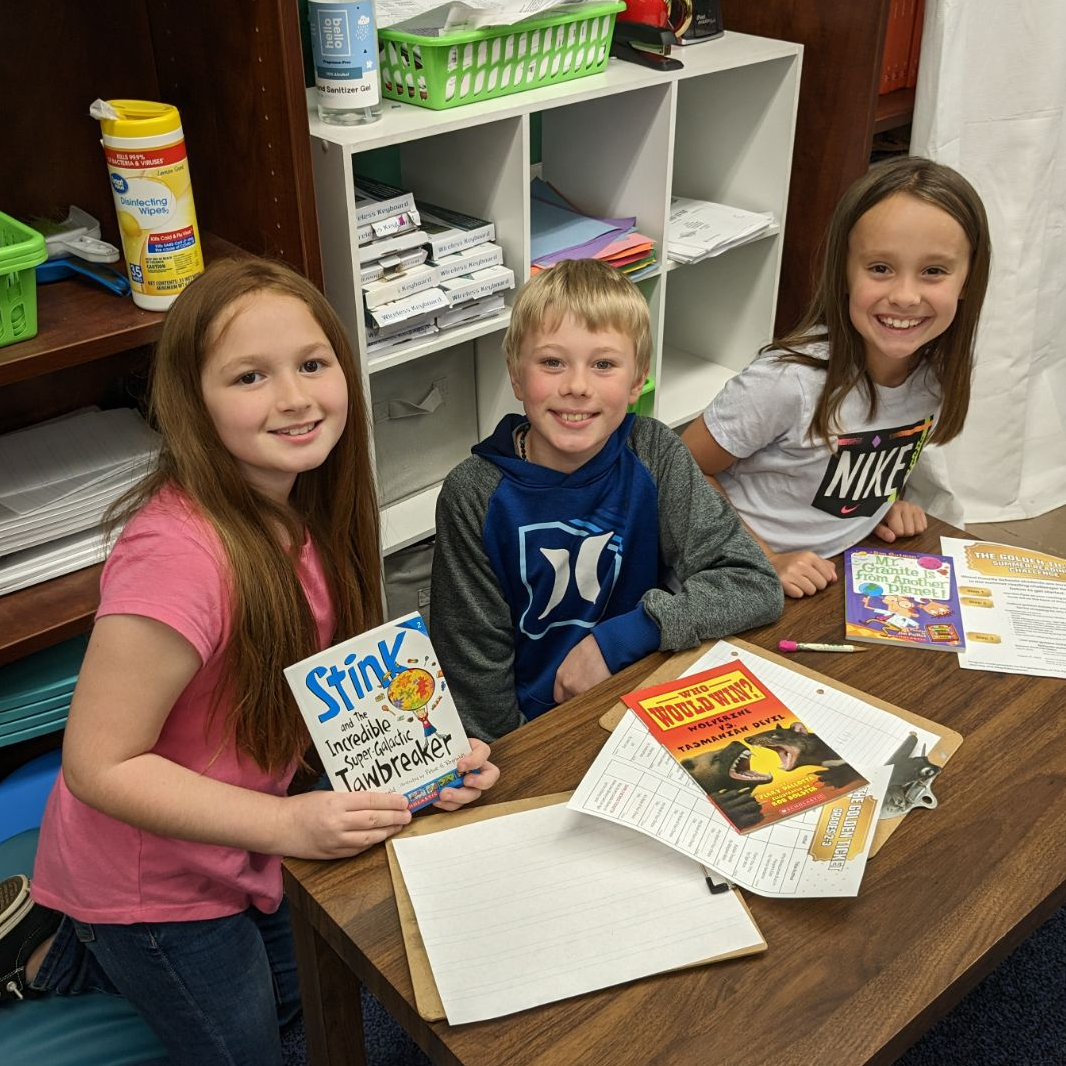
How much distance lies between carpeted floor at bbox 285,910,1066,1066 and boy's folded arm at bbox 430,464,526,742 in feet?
1.58

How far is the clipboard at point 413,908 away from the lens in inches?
36.2

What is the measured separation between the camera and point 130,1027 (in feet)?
4.92

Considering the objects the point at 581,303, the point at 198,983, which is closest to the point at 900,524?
the point at 581,303

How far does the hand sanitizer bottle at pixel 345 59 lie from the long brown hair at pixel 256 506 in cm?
65

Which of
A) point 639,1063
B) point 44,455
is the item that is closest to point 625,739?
point 639,1063

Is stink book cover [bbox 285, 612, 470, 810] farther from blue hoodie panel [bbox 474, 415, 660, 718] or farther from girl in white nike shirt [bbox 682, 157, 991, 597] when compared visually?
girl in white nike shirt [bbox 682, 157, 991, 597]

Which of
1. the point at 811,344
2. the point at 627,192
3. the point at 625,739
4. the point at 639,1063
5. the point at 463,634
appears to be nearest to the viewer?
the point at 639,1063

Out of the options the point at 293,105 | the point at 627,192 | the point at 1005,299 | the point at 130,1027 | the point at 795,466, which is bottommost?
the point at 130,1027

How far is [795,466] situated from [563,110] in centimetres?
111

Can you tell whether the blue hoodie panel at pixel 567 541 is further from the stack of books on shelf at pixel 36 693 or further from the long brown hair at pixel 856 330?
the stack of books on shelf at pixel 36 693

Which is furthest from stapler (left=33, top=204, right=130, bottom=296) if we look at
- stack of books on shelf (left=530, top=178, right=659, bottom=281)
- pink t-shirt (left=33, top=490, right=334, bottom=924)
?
stack of books on shelf (left=530, top=178, right=659, bottom=281)

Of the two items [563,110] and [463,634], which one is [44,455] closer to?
[463,634]

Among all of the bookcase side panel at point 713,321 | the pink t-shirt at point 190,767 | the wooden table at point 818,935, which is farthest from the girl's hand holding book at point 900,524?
the bookcase side panel at point 713,321

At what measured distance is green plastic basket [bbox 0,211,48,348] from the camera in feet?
4.67
